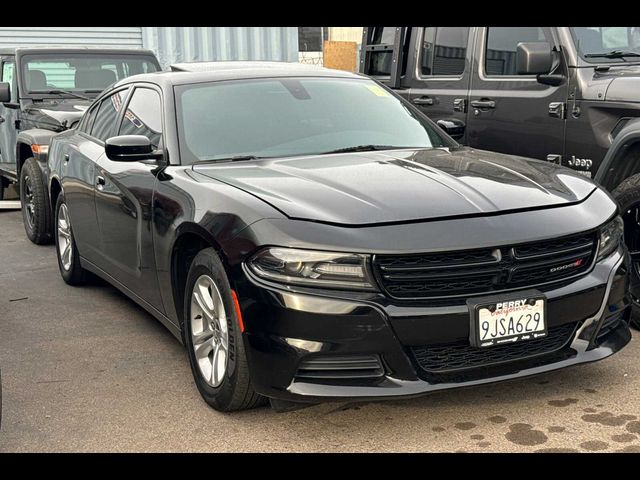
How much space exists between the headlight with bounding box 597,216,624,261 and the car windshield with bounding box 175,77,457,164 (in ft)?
3.96

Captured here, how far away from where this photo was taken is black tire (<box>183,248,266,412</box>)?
11.9 ft

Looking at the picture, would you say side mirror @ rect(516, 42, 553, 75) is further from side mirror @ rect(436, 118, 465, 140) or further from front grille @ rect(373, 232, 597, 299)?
front grille @ rect(373, 232, 597, 299)

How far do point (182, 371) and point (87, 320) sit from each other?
4.21ft

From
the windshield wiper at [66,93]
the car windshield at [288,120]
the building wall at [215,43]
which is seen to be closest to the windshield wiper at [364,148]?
the car windshield at [288,120]

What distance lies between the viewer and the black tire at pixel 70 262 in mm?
6246

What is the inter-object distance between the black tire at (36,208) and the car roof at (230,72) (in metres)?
2.91

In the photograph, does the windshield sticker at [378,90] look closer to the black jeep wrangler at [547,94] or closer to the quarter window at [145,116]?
the black jeep wrangler at [547,94]

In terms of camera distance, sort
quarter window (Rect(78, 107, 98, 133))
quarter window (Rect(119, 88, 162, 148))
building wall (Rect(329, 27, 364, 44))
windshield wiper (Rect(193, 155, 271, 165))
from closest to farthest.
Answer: windshield wiper (Rect(193, 155, 271, 165)) < quarter window (Rect(119, 88, 162, 148)) < quarter window (Rect(78, 107, 98, 133)) < building wall (Rect(329, 27, 364, 44))

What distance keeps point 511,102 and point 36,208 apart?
14.3ft

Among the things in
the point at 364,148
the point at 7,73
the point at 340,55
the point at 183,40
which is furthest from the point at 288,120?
the point at 340,55

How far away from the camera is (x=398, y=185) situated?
3848 millimetres

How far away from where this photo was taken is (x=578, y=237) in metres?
3.73

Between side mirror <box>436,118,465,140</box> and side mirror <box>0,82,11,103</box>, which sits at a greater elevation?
side mirror <box>436,118,465,140</box>

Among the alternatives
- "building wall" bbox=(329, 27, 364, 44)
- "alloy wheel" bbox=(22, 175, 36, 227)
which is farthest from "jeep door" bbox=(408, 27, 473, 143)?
"building wall" bbox=(329, 27, 364, 44)
